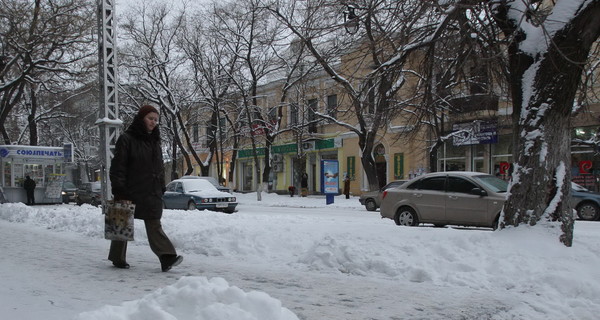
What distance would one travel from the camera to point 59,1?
21344 mm

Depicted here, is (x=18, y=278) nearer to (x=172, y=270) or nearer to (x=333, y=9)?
(x=172, y=270)

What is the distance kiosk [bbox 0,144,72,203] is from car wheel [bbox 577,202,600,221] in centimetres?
2504

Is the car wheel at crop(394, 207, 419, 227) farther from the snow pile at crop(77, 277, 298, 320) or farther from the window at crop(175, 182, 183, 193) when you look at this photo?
the window at crop(175, 182, 183, 193)

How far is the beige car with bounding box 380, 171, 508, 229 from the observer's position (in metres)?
11.7

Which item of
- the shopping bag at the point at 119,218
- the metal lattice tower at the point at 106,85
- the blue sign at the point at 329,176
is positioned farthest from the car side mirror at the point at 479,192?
the blue sign at the point at 329,176

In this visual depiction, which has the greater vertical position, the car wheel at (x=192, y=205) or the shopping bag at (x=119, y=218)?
the shopping bag at (x=119, y=218)

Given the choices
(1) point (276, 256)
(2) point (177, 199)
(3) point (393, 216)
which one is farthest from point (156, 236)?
(2) point (177, 199)

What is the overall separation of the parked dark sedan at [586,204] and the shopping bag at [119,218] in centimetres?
1536

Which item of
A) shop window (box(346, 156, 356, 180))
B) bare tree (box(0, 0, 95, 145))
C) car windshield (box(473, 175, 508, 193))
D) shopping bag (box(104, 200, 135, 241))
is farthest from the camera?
shop window (box(346, 156, 356, 180))

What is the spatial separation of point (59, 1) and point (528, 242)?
70.8ft

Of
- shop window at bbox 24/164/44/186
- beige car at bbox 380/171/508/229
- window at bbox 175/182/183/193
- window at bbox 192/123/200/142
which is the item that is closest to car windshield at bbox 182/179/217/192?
window at bbox 175/182/183/193

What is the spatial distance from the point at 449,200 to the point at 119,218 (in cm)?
877

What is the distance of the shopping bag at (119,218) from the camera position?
557 centimetres

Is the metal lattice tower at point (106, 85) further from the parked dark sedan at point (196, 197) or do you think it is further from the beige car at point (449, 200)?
the beige car at point (449, 200)
